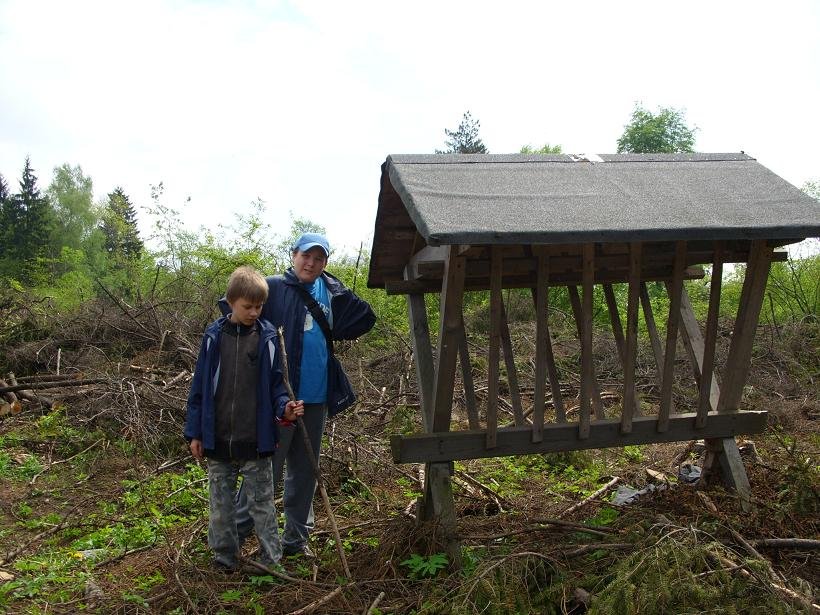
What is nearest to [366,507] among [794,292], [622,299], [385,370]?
[385,370]

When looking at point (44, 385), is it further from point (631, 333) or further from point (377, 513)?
point (631, 333)

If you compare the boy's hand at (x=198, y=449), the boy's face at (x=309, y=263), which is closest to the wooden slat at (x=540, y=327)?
the boy's face at (x=309, y=263)

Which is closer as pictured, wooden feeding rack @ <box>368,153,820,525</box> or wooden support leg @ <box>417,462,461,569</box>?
wooden feeding rack @ <box>368,153,820,525</box>

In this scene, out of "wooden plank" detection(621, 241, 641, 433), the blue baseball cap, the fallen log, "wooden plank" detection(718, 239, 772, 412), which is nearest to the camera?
the blue baseball cap

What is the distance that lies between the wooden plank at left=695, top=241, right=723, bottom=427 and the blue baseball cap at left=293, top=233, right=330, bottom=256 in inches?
99.9

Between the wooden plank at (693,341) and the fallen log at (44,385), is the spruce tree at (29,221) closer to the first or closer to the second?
the fallen log at (44,385)

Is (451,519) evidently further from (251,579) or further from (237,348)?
(237,348)

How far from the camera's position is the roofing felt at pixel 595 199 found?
3793 mm

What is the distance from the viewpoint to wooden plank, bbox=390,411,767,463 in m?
4.49

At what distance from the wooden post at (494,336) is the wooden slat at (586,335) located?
56cm

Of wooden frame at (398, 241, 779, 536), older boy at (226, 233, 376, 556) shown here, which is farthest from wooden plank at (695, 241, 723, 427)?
older boy at (226, 233, 376, 556)

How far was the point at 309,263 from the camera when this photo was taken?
4.48 m

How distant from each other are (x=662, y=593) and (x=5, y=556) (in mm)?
4341

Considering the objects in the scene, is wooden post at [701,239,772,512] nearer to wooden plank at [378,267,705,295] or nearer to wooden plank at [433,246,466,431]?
wooden plank at [378,267,705,295]
